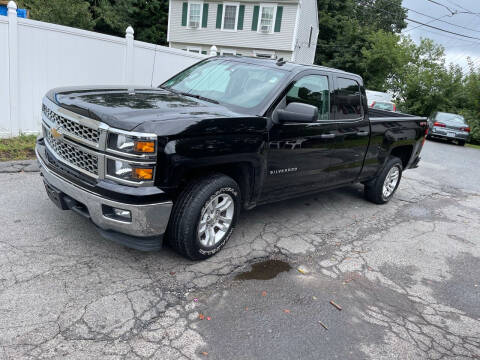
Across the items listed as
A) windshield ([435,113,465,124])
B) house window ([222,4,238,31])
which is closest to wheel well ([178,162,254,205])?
windshield ([435,113,465,124])

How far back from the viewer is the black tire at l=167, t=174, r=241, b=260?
3350mm

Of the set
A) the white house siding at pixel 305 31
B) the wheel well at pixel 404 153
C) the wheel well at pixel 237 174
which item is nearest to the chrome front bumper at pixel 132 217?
the wheel well at pixel 237 174

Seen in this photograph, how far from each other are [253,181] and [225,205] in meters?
0.42

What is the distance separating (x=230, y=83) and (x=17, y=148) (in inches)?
171

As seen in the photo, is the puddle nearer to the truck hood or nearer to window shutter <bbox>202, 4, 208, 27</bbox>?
the truck hood

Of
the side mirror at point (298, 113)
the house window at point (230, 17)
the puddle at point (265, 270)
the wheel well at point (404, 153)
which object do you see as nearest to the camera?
the puddle at point (265, 270)

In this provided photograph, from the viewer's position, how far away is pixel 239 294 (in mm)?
3307

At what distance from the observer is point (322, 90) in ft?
15.5

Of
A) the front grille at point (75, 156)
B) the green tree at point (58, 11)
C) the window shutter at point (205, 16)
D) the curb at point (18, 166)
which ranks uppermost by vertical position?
the window shutter at point (205, 16)

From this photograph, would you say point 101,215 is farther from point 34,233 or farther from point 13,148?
point 13,148

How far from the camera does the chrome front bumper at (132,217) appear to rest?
9.91 feet

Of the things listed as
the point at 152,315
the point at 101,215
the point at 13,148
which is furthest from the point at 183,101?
the point at 13,148

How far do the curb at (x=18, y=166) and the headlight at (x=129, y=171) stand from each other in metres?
3.15

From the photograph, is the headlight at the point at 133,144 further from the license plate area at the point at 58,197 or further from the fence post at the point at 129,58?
the fence post at the point at 129,58
